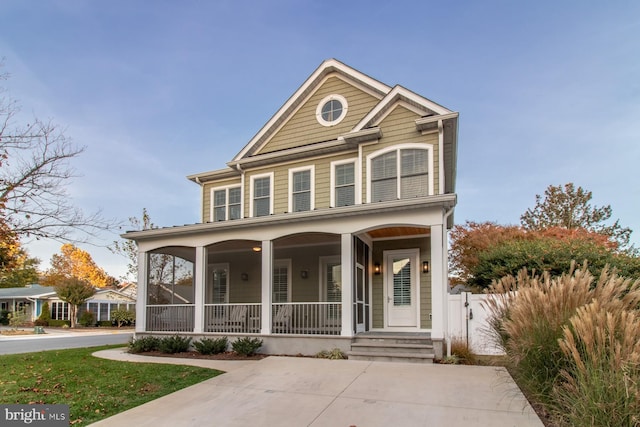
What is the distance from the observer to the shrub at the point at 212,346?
31.9 ft

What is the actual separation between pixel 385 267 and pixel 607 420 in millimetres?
8345

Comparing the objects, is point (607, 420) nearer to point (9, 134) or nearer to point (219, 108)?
point (9, 134)

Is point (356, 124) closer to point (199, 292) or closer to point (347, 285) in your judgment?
point (347, 285)

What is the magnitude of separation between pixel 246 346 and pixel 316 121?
7.23m

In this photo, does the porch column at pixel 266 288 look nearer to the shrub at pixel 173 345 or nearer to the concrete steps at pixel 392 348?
the shrub at pixel 173 345

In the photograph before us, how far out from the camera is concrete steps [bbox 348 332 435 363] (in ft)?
26.7

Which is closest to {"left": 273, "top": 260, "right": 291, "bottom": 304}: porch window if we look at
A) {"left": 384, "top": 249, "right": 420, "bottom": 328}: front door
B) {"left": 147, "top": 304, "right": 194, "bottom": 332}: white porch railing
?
{"left": 147, "top": 304, "right": 194, "bottom": 332}: white porch railing

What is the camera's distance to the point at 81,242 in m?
7.12

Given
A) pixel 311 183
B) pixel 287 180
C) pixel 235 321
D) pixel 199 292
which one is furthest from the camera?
pixel 287 180

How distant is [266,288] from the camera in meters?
10.0

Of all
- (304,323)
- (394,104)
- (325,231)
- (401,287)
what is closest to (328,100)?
(394,104)

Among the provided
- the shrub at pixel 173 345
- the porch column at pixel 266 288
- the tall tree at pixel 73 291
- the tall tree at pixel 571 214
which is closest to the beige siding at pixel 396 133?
the porch column at pixel 266 288

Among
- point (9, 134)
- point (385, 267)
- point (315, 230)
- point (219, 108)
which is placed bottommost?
point (385, 267)

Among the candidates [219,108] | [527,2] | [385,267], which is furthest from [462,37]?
[219,108]
